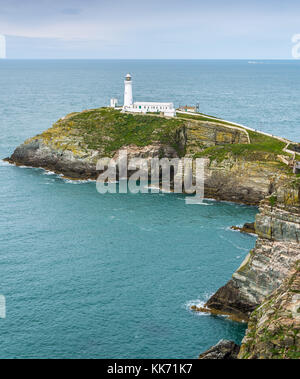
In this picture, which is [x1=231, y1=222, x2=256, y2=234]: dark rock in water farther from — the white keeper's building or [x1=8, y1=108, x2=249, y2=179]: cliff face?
the white keeper's building

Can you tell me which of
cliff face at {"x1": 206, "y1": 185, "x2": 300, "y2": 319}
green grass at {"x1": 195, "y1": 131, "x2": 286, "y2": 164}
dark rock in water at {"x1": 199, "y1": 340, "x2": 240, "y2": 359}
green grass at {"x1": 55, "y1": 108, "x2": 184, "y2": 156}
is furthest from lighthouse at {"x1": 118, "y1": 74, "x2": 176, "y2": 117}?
dark rock in water at {"x1": 199, "y1": 340, "x2": 240, "y2": 359}

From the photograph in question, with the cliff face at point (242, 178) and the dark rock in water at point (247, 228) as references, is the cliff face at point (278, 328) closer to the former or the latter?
the dark rock in water at point (247, 228)

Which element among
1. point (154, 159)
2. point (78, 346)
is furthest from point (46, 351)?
point (154, 159)

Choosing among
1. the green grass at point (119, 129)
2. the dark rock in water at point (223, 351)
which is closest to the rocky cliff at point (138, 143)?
the green grass at point (119, 129)

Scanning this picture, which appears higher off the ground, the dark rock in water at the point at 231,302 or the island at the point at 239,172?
the island at the point at 239,172

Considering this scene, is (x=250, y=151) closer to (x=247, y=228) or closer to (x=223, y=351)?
(x=247, y=228)

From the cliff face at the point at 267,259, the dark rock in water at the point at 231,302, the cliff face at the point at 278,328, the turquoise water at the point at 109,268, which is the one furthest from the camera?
the dark rock in water at the point at 231,302
